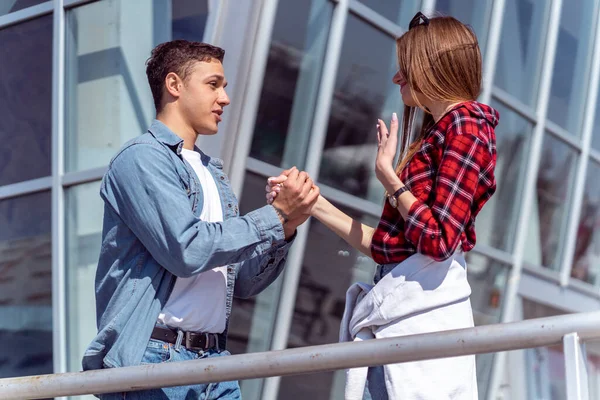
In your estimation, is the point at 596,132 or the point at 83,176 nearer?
the point at 83,176

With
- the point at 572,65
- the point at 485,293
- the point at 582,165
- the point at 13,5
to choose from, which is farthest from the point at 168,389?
the point at 582,165

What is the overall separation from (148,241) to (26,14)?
5.01 metres

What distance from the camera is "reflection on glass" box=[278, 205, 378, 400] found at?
711 cm

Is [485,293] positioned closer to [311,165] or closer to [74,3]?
[311,165]

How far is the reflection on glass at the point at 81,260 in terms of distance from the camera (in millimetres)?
6969

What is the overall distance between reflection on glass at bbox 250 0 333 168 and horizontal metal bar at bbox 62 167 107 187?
1.25 metres

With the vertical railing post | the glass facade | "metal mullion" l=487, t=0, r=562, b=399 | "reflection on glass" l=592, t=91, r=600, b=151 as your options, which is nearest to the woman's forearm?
the vertical railing post

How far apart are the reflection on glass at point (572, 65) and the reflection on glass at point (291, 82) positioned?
4.39 metres

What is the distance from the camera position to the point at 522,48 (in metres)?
9.93

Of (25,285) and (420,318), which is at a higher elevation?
(25,285)

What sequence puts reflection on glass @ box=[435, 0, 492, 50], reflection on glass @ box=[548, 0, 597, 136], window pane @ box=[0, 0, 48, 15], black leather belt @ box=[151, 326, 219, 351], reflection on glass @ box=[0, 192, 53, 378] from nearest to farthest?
black leather belt @ box=[151, 326, 219, 351] → reflection on glass @ box=[0, 192, 53, 378] → window pane @ box=[0, 0, 48, 15] → reflection on glass @ box=[435, 0, 492, 50] → reflection on glass @ box=[548, 0, 597, 136]

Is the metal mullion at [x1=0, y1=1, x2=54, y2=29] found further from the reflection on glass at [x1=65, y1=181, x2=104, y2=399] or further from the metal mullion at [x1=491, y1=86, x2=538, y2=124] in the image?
the metal mullion at [x1=491, y1=86, x2=538, y2=124]

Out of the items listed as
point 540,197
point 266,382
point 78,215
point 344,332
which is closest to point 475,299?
point 540,197

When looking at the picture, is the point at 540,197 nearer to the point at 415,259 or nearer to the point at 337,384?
the point at 337,384
